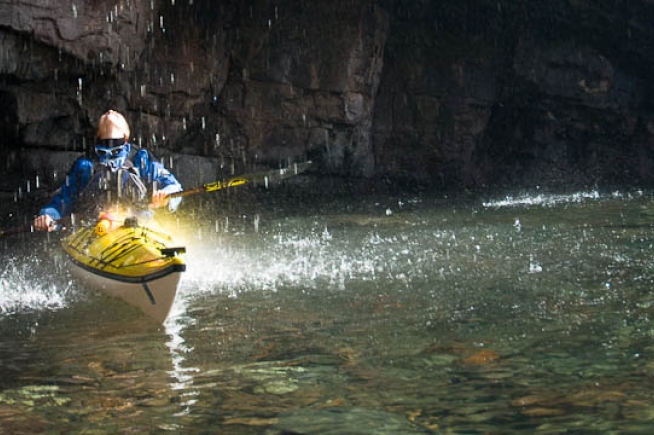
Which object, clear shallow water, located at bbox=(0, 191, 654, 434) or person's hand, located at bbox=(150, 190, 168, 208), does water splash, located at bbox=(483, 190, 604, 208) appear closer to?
clear shallow water, located at bbox=(0, 191, 654, 434)

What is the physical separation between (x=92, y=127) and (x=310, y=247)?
5276mm

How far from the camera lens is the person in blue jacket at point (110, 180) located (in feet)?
22.4

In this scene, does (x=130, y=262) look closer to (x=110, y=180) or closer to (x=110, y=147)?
(x=110, y=180)

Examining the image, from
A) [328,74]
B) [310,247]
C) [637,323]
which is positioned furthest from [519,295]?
[328,74]

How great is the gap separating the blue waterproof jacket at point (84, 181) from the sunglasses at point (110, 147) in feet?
0.50

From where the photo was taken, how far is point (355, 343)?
4949 millimetres

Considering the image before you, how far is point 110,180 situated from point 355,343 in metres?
2.91

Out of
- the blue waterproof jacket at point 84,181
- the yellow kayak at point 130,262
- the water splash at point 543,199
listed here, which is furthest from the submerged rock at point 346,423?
the water splash at point 543,199

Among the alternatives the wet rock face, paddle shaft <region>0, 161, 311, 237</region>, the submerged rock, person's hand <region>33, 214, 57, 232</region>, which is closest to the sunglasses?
person's hand <region>33, 214, 57, 232</region>

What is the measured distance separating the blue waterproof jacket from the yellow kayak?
10.1 inches

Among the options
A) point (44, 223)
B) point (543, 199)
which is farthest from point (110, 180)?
point (543, 199)

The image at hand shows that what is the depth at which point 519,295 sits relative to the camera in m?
6.24

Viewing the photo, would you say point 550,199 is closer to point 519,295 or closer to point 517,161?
point 517,161

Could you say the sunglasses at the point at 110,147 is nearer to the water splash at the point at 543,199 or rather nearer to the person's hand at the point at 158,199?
the person's hand at the point at 158,199
